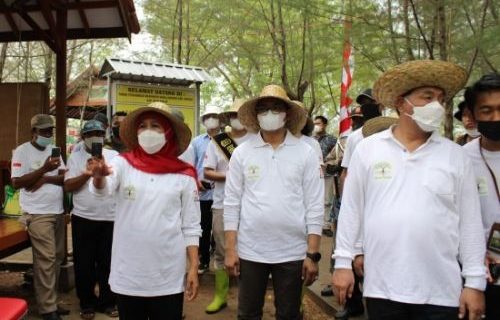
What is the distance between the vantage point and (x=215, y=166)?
216 inches

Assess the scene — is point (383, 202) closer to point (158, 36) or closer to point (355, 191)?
point (355, 191)

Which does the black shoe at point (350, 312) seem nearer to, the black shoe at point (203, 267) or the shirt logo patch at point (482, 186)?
the black shoe at point (203, 267)

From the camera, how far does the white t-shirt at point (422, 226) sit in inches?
93.0

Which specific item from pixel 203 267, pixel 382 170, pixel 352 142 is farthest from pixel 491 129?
pixel 203 267

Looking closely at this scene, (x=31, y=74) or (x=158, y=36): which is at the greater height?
(x=158, y=36)

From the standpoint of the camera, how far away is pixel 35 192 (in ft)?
16.2

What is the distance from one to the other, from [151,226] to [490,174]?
1960 mm

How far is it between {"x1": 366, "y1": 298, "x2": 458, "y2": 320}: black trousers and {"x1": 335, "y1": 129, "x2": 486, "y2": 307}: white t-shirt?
0.12ft

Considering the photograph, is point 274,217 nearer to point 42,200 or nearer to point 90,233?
point 90,233

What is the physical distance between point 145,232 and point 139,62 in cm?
649

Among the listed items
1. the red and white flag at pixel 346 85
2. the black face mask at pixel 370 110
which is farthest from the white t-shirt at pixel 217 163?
the red and white flag at pixel 346 85

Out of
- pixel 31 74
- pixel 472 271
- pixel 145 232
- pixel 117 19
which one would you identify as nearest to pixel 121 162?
pixel 145 232

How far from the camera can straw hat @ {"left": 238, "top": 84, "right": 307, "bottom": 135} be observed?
359cm

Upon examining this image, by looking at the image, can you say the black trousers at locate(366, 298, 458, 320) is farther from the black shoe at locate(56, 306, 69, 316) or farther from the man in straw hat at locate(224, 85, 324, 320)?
the black shoe at locate(56, 306, 69, 316)
